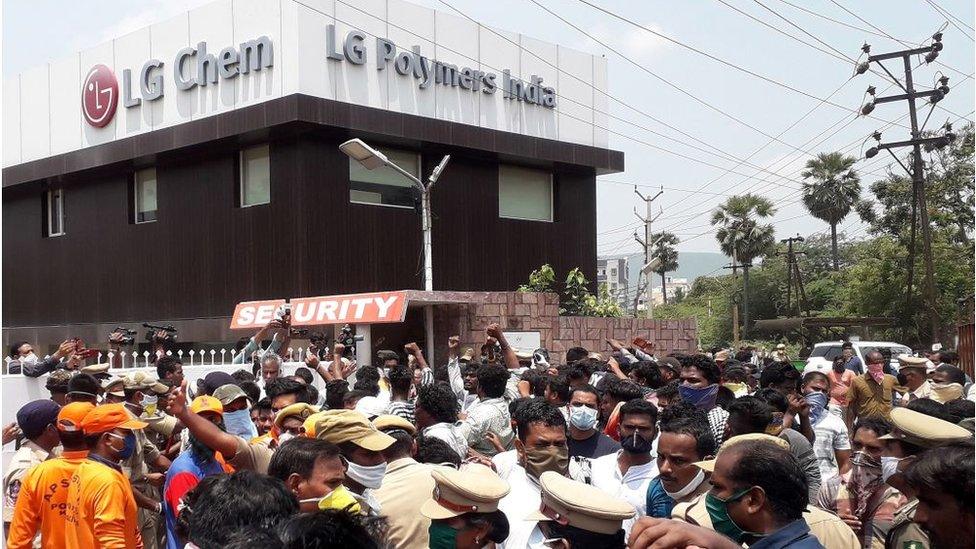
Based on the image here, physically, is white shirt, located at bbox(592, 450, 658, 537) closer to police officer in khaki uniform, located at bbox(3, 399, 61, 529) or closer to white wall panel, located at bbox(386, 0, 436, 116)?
police officer in khaki uniform, located at bbox(3, 399, 61, 529)

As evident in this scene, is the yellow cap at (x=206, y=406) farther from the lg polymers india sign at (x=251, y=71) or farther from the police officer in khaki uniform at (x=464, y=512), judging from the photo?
the lg polymers india sign at (x=251, y=71)

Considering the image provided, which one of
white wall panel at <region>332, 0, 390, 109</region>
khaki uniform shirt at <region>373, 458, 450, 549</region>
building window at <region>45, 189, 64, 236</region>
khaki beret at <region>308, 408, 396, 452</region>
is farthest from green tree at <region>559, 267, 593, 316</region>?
khaki beret at <region>308, 408, 396, 452</region>

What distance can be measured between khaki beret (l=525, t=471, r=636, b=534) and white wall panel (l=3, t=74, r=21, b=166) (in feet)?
91.2

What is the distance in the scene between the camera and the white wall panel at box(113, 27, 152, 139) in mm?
23875

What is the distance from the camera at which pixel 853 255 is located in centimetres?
6988

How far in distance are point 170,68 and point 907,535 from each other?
2236 cm

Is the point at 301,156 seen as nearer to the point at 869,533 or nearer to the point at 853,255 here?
the point at 869,533

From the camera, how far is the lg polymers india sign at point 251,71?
21.5 metres

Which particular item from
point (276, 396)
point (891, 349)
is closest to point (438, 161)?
point (891, 349)

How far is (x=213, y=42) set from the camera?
22484 mm

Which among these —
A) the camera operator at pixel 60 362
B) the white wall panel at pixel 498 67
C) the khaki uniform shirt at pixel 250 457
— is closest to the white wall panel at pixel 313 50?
the white wall panel at pixel 498 67

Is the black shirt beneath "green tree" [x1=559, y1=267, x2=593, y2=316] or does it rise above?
beneath

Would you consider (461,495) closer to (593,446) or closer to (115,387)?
(593,446)

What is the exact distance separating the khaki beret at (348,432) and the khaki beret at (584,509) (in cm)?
103
